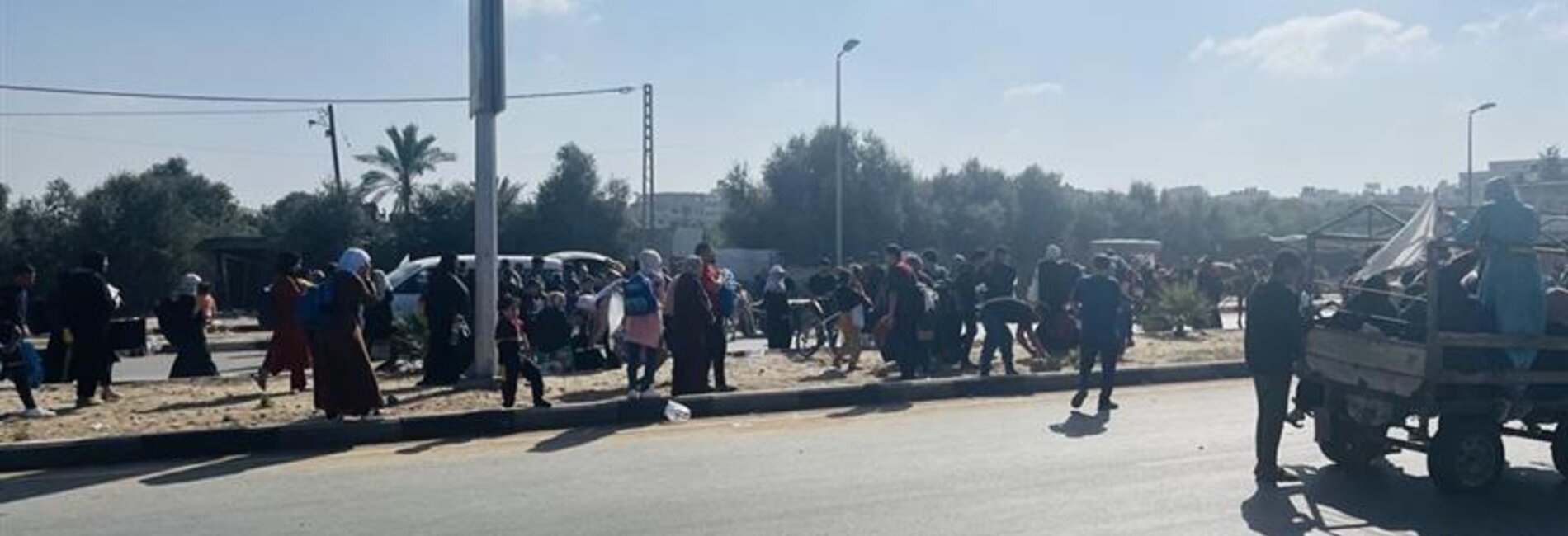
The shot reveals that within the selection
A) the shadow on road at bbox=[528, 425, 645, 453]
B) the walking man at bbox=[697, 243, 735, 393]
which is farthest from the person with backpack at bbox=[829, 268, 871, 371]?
the shadow on road at bbox=[528, 425, 645, 453]

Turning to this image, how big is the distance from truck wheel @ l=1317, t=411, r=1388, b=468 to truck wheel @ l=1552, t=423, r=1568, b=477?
3.48 feet

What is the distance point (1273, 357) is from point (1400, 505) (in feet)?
4.22

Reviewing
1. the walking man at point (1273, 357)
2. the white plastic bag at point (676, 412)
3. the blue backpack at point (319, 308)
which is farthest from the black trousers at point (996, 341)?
the blue backpack at point (319, 308)

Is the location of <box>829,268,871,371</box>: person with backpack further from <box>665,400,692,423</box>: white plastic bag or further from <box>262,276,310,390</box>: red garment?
<box>262,276,310,390</box>: red garment

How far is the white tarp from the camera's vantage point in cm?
1026

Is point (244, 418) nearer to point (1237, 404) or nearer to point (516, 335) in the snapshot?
point (516, 335)

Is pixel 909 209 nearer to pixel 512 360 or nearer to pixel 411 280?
pixel 411 280

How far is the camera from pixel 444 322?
47.9ft

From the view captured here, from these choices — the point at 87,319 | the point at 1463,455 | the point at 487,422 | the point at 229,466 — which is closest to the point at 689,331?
the point at 487,422

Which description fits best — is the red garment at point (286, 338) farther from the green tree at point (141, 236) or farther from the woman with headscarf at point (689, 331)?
the green tree at point (141, 236)

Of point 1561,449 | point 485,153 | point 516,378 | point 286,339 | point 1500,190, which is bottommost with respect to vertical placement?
point 1561,449

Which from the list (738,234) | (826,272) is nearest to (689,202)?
(738,234)

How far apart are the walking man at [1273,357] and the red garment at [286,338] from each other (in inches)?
366

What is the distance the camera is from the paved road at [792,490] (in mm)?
8125
